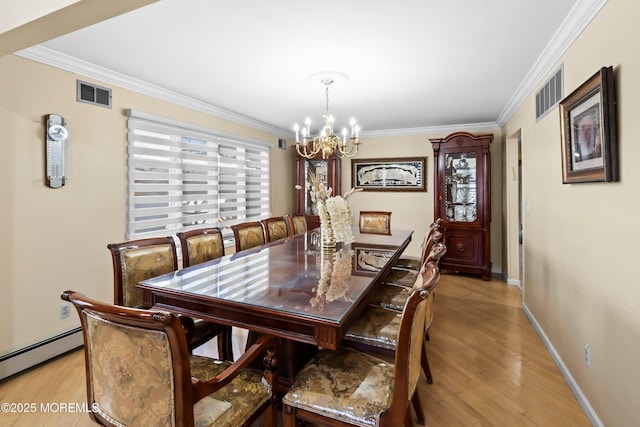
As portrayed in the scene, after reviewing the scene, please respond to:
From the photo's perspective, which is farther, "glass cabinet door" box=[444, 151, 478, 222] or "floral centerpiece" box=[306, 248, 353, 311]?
"glass cabinet door" box=[444, 151, 478, 222]

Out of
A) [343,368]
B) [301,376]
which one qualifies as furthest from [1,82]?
[343,368]

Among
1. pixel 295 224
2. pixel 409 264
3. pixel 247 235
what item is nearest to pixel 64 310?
pixel 247 235

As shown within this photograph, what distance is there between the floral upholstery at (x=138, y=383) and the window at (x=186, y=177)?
7.27ft

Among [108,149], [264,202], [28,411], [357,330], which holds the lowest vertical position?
[28,411]

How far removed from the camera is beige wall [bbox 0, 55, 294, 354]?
2.24m

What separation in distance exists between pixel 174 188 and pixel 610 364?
3.80 meters

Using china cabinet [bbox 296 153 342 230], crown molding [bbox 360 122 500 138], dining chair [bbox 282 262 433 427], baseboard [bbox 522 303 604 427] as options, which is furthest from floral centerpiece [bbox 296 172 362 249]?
crown molding [bbox 360 122 500 138]

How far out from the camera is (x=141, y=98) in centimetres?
314

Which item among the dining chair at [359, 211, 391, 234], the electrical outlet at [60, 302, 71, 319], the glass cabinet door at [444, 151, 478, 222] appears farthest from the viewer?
the glass cabinet door at [444, 151, 478, 222]

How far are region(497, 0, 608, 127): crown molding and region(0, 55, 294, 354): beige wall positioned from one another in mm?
3588

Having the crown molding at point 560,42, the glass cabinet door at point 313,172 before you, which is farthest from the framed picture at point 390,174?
the crown molding at point 560,42

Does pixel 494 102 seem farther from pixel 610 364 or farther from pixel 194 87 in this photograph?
pixel 194 87

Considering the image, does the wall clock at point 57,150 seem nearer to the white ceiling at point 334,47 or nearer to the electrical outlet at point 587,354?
the white ceiling at point 334,47

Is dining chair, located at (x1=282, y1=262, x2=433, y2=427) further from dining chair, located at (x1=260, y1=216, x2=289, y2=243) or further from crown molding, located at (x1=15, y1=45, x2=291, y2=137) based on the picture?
crown molding, located at (x1=15, y1=45, x2=291, y2=137)
